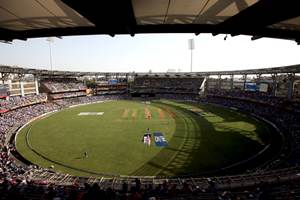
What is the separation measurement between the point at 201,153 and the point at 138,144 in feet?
29.0

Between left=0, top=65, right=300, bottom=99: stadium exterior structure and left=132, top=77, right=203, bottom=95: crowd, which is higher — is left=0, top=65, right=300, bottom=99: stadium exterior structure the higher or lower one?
the higher one

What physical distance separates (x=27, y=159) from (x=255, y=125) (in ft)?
124

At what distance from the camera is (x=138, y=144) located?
29.4 metres

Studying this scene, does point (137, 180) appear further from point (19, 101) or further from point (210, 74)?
point (210, 74)

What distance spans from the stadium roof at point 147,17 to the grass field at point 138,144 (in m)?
17.7

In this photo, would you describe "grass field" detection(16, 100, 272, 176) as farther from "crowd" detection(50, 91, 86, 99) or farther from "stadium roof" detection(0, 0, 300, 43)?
"crowd" detection(50, 91, 86, 99)

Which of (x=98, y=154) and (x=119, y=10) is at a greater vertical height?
(x=119, y=10)

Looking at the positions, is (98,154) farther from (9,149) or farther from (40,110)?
(40,110)

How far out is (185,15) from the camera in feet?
17.4

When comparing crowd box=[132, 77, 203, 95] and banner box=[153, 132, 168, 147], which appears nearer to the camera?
banner box=[153, 132, 168, 147]

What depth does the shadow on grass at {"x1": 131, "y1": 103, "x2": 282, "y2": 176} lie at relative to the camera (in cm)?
2177

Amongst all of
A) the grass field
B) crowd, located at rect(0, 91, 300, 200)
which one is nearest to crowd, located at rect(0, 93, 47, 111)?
crowd, located at rect(0, 91, 300, 200)

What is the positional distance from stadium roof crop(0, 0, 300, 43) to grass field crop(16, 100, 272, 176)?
17.7m

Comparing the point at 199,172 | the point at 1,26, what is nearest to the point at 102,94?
the point at 199,172
